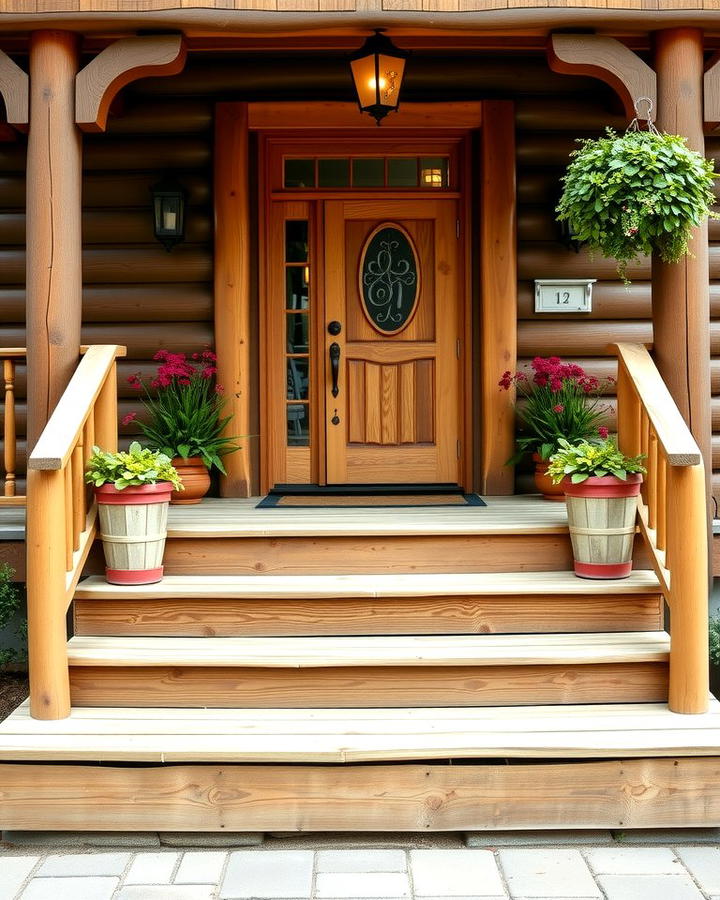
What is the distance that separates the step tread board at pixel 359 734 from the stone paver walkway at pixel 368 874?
0.30m

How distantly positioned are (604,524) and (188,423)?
7.75ft

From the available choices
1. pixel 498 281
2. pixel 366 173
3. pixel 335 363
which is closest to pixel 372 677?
pixel 335 363

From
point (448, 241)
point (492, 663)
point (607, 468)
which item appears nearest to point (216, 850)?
point (492, 663)

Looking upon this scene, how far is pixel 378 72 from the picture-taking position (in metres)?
4.43

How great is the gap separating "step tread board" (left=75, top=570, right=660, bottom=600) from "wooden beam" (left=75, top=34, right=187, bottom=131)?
77.0 inches

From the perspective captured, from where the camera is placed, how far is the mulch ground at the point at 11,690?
4.55 metres

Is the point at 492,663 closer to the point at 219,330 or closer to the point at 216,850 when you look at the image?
the point at 216,850

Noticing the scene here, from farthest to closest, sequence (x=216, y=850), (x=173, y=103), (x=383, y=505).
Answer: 1. (x=173, y=103)
2. (x=383, y=505)
3. (x=216, y=850)

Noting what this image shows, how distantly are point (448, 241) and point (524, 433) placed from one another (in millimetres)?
1242

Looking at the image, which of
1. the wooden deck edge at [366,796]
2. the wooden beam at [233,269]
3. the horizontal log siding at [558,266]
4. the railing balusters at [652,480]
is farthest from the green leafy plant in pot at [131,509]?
the horizontal log siding at [558,266]

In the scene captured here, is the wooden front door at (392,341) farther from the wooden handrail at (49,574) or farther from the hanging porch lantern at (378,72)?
the wooden handrail at (49,574)

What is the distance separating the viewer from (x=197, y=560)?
13.4ft

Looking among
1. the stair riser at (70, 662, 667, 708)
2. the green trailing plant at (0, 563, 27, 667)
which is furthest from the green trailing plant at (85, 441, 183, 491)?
the green trailing plant at (0, 563, 27, 667)

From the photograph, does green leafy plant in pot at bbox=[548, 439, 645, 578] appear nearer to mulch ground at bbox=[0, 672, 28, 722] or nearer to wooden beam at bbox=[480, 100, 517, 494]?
wooden beam at bbox=[480, 100, 517, 494]
